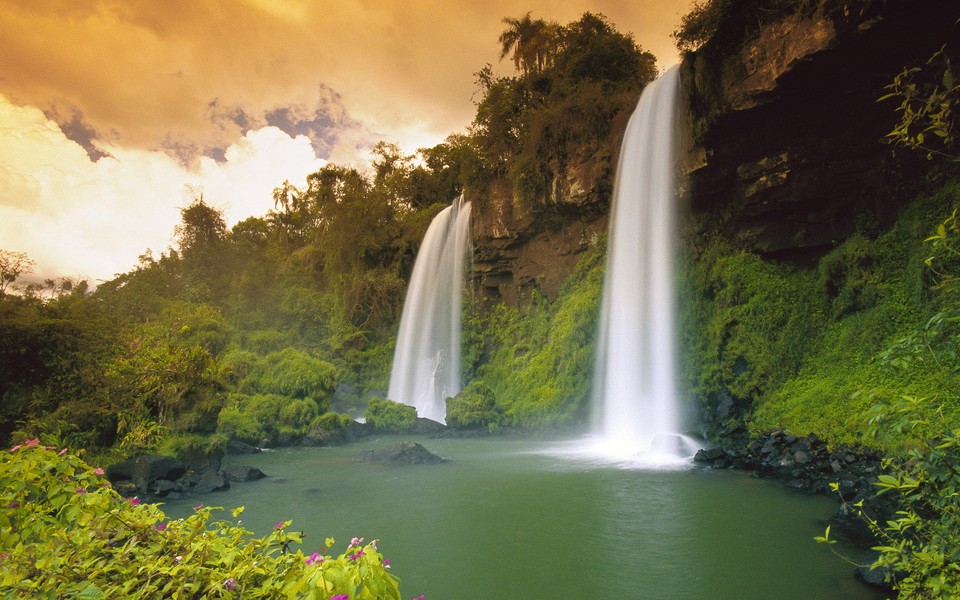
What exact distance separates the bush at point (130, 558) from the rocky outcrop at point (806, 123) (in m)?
14.1

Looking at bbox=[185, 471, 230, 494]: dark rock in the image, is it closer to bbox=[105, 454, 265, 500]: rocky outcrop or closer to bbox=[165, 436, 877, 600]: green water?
bbox=[105, 454, 265, 500]: rocky outcrop

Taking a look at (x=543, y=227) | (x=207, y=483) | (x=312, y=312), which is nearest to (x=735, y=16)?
(x=543, y=227)

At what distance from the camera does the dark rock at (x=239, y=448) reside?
1412 cm

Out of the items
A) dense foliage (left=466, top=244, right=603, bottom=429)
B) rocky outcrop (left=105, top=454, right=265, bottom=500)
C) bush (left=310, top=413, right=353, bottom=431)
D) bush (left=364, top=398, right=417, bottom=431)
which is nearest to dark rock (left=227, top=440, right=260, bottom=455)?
bush (left=310, top=413, right=353, bottom=431)

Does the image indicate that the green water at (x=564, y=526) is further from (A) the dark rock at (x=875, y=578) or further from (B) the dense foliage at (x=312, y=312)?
(B) the dense foliage at (x=312, y=312)

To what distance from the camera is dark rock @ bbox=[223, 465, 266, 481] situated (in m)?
10.4

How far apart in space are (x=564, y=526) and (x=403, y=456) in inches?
236

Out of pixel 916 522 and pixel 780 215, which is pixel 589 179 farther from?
pixel 916 522

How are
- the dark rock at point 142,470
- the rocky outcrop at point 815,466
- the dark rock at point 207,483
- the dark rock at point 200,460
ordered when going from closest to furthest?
the rocky outcrop at point 815,466 < the dark rock at point 142,470 < the dark rock at point 207,483 < the dark rock at point 200,460

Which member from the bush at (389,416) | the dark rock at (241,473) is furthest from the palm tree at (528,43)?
the dark rock at (241,473)

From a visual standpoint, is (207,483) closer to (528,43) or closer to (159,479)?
(159,479)

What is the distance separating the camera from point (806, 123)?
13.5 m

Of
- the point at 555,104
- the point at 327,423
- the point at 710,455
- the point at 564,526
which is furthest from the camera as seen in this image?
the point at 555,104

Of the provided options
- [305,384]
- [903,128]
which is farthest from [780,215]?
[305,384]
